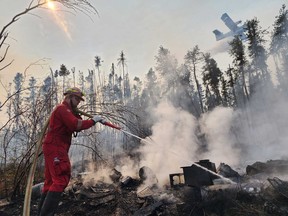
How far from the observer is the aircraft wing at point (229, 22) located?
37.7 meters

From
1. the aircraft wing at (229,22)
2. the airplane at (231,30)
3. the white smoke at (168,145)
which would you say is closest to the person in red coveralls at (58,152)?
the white smoke at (168,145)

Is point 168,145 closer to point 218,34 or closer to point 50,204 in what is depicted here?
point 50,204

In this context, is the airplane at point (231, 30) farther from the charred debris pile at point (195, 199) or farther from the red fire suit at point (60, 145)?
the red fire suit at point (60, 145)

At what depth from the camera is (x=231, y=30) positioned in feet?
127

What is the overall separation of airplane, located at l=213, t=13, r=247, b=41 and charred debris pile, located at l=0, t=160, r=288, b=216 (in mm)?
30081

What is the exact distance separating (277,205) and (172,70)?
35.5 m

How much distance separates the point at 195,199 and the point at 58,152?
425 centimetres

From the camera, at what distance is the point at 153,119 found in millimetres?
22250

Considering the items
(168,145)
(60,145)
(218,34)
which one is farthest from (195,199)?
(218,34)

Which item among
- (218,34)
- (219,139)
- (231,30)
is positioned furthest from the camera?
(218,34)

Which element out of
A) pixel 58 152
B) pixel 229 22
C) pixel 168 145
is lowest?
pixel 58 152

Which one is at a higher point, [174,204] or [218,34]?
[218,34]

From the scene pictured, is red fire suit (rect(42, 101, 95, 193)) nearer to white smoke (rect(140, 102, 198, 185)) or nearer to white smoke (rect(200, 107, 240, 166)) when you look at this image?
white smoke (rect(140, 102, 198, 185))

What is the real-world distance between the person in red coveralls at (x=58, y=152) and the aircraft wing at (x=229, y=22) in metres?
38.9
